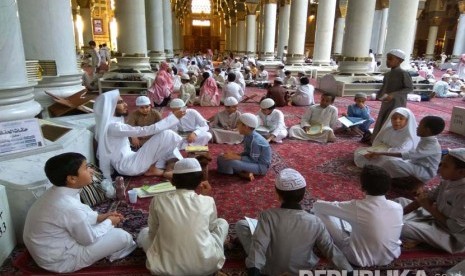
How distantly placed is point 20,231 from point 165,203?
3.95 feet

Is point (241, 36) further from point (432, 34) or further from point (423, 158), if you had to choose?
point (423, 158)

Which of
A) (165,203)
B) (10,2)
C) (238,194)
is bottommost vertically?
(238,194)

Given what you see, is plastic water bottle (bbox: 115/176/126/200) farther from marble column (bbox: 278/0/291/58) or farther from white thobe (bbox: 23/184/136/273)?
marble column (bbox: 278/0/291/58)

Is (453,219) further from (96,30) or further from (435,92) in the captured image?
(96,30)

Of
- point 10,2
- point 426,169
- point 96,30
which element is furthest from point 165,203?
point 96,30

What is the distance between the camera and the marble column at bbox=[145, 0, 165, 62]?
11617 millimetres

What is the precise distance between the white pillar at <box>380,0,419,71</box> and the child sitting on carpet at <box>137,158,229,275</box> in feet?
26.7

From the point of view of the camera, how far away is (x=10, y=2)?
8.77 feet

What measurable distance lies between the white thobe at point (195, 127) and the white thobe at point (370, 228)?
2.52m

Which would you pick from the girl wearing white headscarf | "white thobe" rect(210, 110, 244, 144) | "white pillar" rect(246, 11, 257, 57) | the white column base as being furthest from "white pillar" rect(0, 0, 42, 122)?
"white pillar" rect(246, 11, 257, 57)

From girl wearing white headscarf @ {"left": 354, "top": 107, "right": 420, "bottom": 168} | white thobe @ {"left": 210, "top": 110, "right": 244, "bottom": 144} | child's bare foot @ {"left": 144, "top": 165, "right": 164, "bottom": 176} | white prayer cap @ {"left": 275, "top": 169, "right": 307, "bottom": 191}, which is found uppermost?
white prayer cap @ {"left": 275, "top": 169, "right": 307, "bottom": 191}

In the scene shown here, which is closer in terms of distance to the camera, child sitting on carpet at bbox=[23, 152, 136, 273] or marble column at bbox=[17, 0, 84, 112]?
child sitting on carpet at bbox=[23, 152, 136, 273]

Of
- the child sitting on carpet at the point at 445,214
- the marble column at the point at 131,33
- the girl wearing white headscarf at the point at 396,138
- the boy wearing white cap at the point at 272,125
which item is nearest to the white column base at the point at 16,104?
the boy wearing white cap at the point at 272,125

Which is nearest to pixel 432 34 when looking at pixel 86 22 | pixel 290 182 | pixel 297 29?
pixel 297 29
